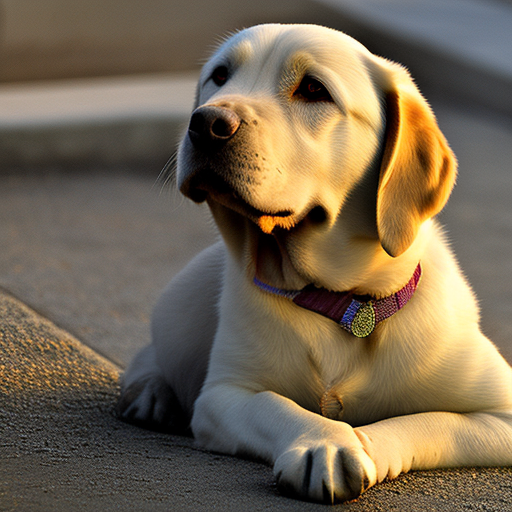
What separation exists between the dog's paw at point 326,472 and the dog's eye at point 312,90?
0.98 metres

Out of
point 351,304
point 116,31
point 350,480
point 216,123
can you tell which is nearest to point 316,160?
point 216,123

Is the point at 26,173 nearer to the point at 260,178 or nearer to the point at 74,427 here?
the point at 74,427

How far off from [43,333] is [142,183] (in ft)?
17.1

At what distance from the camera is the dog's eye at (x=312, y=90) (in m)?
2.54

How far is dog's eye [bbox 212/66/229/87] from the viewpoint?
109 inches

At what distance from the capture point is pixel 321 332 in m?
2.63

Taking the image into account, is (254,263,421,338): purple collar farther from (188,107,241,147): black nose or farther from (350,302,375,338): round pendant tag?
(188,107,241,147): black nose

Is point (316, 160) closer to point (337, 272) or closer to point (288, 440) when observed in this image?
point (337, 272)

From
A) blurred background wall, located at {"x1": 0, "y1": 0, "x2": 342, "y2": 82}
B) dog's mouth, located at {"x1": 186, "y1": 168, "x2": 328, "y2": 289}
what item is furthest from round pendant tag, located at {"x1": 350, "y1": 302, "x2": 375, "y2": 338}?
blurred background wall, located at {"x1": 0, "y1": 0, "x2": 342, "y2": 82}

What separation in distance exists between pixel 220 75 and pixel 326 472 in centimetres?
130

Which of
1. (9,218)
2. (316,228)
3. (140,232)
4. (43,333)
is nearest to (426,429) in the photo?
(316,228)

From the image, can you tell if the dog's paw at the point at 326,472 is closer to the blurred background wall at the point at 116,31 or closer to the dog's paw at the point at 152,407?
the dog's paw at the point at 152,407

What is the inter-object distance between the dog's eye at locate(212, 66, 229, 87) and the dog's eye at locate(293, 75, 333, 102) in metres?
0.30

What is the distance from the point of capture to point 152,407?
10.5 feet
